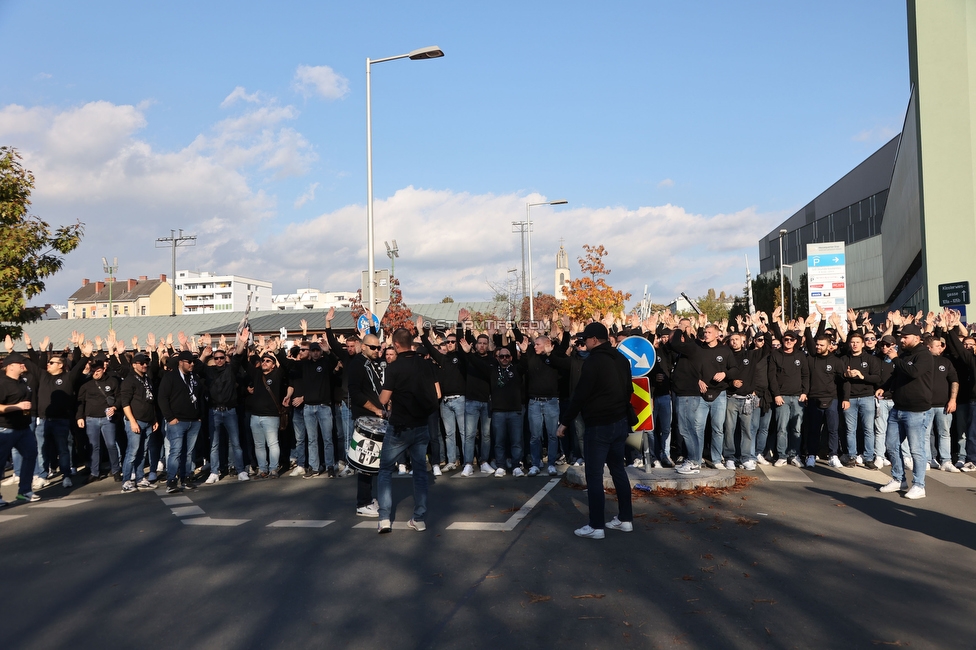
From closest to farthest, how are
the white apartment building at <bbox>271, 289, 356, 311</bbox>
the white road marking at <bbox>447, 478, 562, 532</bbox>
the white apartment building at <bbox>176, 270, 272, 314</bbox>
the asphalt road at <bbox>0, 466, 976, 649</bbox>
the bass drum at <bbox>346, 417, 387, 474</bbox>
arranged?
the asphalt road at <bbox>0, 466, 976, 649</bbox> → the white road marking at <bbox>447, 478, 562, 532</bbox> → the bass drum at <bbox>346, 417, 387, 474</bbox> → the white apartment building at <bbox>176, 270, 272, 314</bbox> → the white apartment building at <bbox>271, 289, 356, 311</bbox>

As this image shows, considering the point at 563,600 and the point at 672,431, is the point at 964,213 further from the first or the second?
the point at 563,600

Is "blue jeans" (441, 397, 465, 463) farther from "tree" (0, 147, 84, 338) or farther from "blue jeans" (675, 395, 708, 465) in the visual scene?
"tree" (0, 147, 84, 338)

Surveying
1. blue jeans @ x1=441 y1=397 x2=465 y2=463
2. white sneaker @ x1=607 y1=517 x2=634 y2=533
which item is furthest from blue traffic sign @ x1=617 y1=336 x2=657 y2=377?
blue jeans @ x1=441 y1=397 x2=465 y2=463

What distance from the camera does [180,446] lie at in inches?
421

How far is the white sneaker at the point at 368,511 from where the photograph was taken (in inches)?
327

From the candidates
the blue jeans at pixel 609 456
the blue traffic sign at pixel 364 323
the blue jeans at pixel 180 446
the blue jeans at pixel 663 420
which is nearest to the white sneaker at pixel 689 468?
the blue jeans at pixel 663 420

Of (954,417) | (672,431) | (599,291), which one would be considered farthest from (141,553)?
(599,291)

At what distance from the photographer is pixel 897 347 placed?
1097 centimetres

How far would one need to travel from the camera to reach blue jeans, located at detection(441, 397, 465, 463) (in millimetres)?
11336

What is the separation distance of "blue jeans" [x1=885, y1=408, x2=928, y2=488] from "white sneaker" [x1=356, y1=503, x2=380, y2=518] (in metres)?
6.39

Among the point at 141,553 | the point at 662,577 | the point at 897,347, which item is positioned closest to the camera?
the point at 662,577

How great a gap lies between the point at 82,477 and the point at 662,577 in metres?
10.3

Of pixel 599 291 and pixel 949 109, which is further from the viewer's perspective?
A: pixel 599 291

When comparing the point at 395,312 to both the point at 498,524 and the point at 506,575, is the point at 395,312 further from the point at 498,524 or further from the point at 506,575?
the point at 506,575
